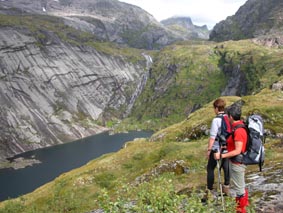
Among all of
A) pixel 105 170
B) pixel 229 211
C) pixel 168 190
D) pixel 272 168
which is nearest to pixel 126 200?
pixel 168 190

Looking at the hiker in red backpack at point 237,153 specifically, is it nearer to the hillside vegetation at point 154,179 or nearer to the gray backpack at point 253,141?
the gray backpack at point 253,141

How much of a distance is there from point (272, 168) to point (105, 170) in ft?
99.8

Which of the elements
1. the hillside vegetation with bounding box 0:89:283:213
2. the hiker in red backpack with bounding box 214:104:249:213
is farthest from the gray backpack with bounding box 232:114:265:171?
→ the hillside vegetation with bounding box 0:89:283:213

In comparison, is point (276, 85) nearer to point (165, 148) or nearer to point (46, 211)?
point (165, 148)

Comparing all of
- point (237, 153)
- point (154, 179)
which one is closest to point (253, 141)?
point (237, 153)

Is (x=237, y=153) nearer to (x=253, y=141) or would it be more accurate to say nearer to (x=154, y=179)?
(x=253, y=141)

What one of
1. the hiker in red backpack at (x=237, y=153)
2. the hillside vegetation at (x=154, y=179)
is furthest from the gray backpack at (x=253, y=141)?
the hillside vegetation at (x=154, y=179)

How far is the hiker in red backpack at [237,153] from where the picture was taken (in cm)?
1342

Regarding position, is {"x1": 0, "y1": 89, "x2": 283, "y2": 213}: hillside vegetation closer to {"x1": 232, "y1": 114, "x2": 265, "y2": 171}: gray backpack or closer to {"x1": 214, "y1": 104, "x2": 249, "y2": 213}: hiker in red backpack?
{"x1": 214, "y1": 104, "x2": 249, "y2": 213}: hiker in red backpack

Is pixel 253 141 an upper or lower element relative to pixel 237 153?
upper

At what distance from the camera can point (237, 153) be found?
44.1ft

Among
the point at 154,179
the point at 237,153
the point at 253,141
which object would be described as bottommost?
the point at 154,179

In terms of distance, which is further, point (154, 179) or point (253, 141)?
point (253, 141)

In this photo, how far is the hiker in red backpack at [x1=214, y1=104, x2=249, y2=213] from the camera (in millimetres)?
13422
